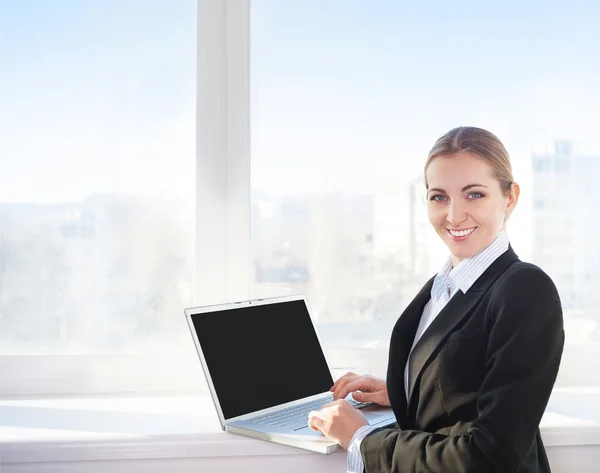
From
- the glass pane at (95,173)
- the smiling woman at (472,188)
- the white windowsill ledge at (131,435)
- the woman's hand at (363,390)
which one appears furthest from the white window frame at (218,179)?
the smiling woman at (472,188)

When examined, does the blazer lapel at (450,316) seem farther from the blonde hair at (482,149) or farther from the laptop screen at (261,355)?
the laptop screen at (261,355)

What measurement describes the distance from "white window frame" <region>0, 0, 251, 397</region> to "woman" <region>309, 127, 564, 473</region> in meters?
0.57

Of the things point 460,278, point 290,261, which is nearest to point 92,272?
point 290,261

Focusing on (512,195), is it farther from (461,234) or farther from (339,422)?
(339,422)

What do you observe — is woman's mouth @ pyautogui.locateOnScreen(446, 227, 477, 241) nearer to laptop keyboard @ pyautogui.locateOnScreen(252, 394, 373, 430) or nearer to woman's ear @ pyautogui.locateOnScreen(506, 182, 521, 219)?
woman's ear @ pyautogui.locateOnScreen(506, 182, 521, 219)

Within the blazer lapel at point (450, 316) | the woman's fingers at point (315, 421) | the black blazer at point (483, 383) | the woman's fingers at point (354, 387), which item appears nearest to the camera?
the black blazer at point (483, 383)

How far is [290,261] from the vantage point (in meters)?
1.86

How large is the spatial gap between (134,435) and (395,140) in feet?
3.18

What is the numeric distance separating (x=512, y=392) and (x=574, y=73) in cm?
113

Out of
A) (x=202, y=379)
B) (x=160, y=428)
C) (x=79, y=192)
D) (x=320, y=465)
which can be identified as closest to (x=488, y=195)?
(x=320, y=465)

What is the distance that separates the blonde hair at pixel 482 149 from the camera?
1.27 metres

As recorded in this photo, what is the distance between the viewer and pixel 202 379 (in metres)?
1.83

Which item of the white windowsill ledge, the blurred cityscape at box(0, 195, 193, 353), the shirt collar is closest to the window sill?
the white windowsill ledge

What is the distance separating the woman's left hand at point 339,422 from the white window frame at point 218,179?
56 centimetres
